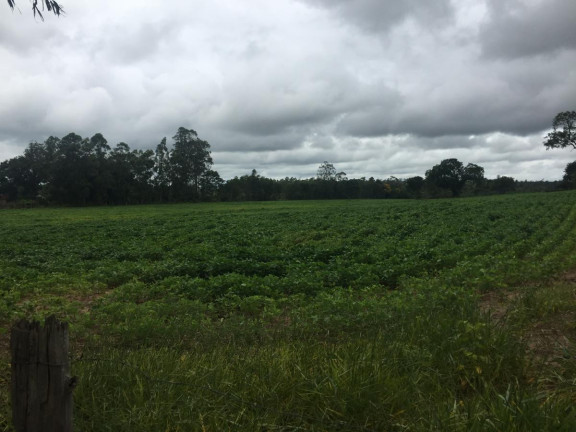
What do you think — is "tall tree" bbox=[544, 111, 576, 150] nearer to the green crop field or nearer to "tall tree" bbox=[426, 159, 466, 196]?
"tall tree" bbox=[426, 159, 466, 196]

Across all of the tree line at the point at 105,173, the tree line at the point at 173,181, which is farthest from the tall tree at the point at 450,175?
the tree line at the point at 105,173

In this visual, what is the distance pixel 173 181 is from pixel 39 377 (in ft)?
318

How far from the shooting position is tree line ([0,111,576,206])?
7894 centimetres

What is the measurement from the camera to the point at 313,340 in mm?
5910

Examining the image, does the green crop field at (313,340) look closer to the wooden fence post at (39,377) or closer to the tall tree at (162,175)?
the wooden fence post at (39,377)

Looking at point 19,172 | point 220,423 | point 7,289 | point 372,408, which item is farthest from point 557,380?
point 19,172

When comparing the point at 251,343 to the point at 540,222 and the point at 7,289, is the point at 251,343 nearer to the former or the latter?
the point at 7,289

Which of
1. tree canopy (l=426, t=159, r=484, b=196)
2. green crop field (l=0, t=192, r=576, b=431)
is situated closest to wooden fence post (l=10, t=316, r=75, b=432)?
green crop field (l=0, t=192, r=576, b=431)

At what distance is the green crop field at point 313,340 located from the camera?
3693 mm

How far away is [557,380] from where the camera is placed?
4.37 metres

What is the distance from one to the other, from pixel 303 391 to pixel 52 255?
49.7 ft

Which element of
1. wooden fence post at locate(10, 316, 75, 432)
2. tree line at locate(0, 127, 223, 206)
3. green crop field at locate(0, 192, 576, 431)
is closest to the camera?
wooden fence post at locate(10, 316, 75, 432)

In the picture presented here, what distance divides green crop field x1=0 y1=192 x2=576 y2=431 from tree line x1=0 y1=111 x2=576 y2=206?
72854mm

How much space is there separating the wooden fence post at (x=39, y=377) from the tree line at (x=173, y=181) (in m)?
83.6
